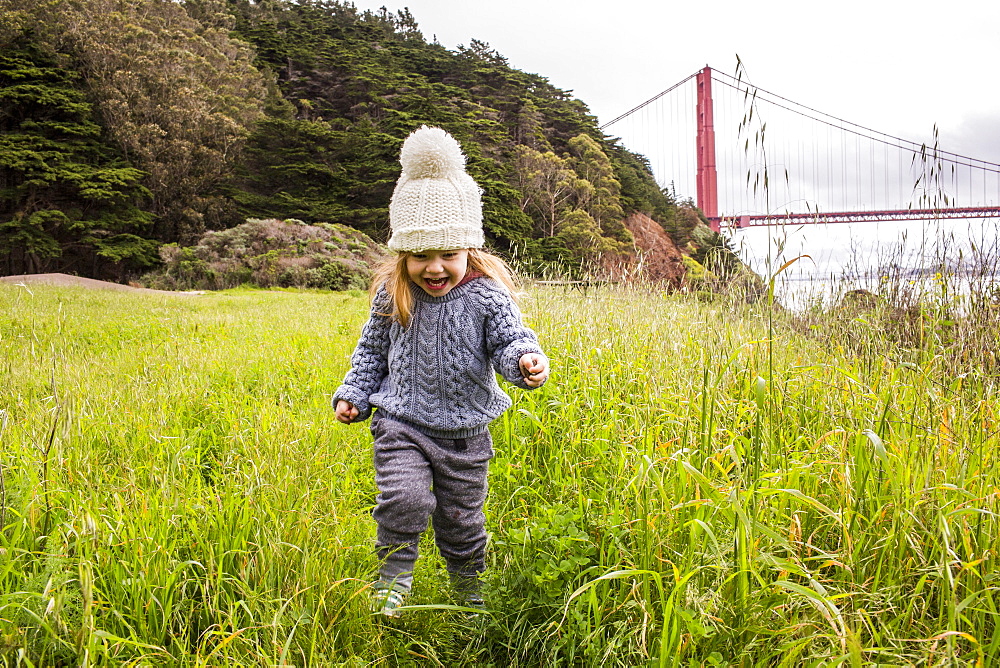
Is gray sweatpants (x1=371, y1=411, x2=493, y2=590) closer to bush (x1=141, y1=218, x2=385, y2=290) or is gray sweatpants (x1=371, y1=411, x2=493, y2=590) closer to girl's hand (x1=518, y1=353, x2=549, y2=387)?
girl's hand (x1=518, y1=353, x2=549, y2=387)

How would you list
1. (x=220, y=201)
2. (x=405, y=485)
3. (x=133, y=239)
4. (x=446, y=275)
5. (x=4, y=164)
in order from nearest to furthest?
1. (x=405, y=485)
2. (x=446, y=275)
3. (x=4, y=164)
4. (x=133, y=239)
5. (x=220, y=201)

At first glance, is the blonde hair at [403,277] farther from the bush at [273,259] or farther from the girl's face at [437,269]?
the bush at [273,259]

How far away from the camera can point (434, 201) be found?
6.17ft

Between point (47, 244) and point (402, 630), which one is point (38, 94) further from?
point (402, 630)

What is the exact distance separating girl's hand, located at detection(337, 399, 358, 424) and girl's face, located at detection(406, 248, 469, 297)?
43cm

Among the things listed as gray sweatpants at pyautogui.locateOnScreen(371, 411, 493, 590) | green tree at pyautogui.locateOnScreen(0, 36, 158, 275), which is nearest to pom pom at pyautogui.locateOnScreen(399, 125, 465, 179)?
gray sweatpants at pyautogui.locateOnScreen(371, 411, 493, 590)

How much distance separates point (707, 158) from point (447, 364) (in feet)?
87.3

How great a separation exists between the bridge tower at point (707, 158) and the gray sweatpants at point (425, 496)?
24.1 metres

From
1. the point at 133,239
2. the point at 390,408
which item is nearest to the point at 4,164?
the point at 133,239

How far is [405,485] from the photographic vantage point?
181 cm

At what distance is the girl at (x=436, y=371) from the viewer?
1.84 meters

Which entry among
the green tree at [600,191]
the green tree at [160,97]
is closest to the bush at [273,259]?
the green tree at [160,97]

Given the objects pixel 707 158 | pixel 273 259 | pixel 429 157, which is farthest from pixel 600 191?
pixel 429 157

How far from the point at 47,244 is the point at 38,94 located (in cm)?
497
